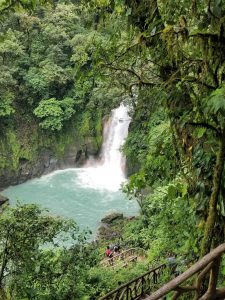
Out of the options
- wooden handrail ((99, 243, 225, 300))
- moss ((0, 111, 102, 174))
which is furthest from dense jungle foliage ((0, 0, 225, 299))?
moss ((0, 111, 102, 174))

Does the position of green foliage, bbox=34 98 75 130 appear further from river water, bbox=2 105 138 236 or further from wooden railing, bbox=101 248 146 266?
wooden railing, bbox=101 248 146 266

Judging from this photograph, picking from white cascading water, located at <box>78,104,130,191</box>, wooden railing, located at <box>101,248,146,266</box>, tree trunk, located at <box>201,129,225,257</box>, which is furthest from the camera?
white cascading water, located at <box>78,104,130,191</box>

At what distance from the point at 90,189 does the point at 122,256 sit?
6575mm

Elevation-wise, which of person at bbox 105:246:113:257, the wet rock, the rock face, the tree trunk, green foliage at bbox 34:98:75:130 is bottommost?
the wet rock

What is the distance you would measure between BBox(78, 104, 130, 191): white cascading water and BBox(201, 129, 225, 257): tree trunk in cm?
1606

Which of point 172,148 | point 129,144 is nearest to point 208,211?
point 172,148

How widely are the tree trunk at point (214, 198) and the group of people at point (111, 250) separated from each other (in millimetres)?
8847

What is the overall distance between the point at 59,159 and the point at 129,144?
4.62 m

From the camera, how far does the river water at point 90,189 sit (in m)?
15.7

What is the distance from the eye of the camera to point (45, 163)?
1897 centimetres

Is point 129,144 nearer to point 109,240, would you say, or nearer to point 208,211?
point 109,240

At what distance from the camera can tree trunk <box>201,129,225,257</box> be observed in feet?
8.53

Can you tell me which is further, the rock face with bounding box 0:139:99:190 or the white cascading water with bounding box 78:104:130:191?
the white cascading water with bounding box 78:104:130:191

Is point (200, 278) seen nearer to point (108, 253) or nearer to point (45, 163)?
point (108, 253)
